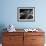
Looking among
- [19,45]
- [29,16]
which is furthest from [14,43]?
[29,16]

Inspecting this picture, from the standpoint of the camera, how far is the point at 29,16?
4426 millimetres

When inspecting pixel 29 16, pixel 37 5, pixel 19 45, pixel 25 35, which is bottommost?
pixel 19 45

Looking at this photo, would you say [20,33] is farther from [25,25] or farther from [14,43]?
[25,25]

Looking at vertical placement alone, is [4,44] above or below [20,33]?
below

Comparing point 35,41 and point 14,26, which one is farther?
point 14,26

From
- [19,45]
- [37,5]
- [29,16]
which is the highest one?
[37,5]

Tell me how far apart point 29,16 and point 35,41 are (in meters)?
0.91

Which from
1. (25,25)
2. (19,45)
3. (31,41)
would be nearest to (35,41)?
(31,41)

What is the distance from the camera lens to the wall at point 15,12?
14.5 feet

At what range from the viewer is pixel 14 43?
3941mm

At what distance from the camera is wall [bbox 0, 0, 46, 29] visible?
173 inches

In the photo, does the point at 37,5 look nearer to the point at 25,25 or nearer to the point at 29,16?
the point at 29,16

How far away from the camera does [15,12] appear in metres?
4.42

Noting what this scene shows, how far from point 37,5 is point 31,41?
48.6 inches
